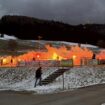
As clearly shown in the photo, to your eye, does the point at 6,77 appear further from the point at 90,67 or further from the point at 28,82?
the point at 90,67

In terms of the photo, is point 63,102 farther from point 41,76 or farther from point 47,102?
point 41,76

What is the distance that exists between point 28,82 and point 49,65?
7348 millimetres

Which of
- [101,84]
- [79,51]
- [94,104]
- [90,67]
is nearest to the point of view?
[94,104]

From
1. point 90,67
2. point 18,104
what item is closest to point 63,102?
point 18,104

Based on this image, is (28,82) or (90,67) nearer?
(28,82)

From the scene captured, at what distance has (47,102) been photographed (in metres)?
23.6

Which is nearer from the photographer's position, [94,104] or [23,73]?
[94,104]

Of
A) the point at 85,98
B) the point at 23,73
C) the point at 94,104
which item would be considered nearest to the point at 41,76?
the point at 23,73

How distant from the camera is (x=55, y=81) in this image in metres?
38.0

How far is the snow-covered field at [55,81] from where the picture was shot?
36.0 m

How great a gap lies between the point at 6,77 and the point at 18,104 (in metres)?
22.2

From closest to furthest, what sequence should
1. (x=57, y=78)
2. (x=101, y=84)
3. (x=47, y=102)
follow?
1. (x=47, y=102)
2. (x=101, y=84)
3. (x=57, y=78)

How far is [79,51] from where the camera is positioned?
69.9 meters

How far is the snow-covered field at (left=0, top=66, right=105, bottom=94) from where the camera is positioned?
35981 millimetres
